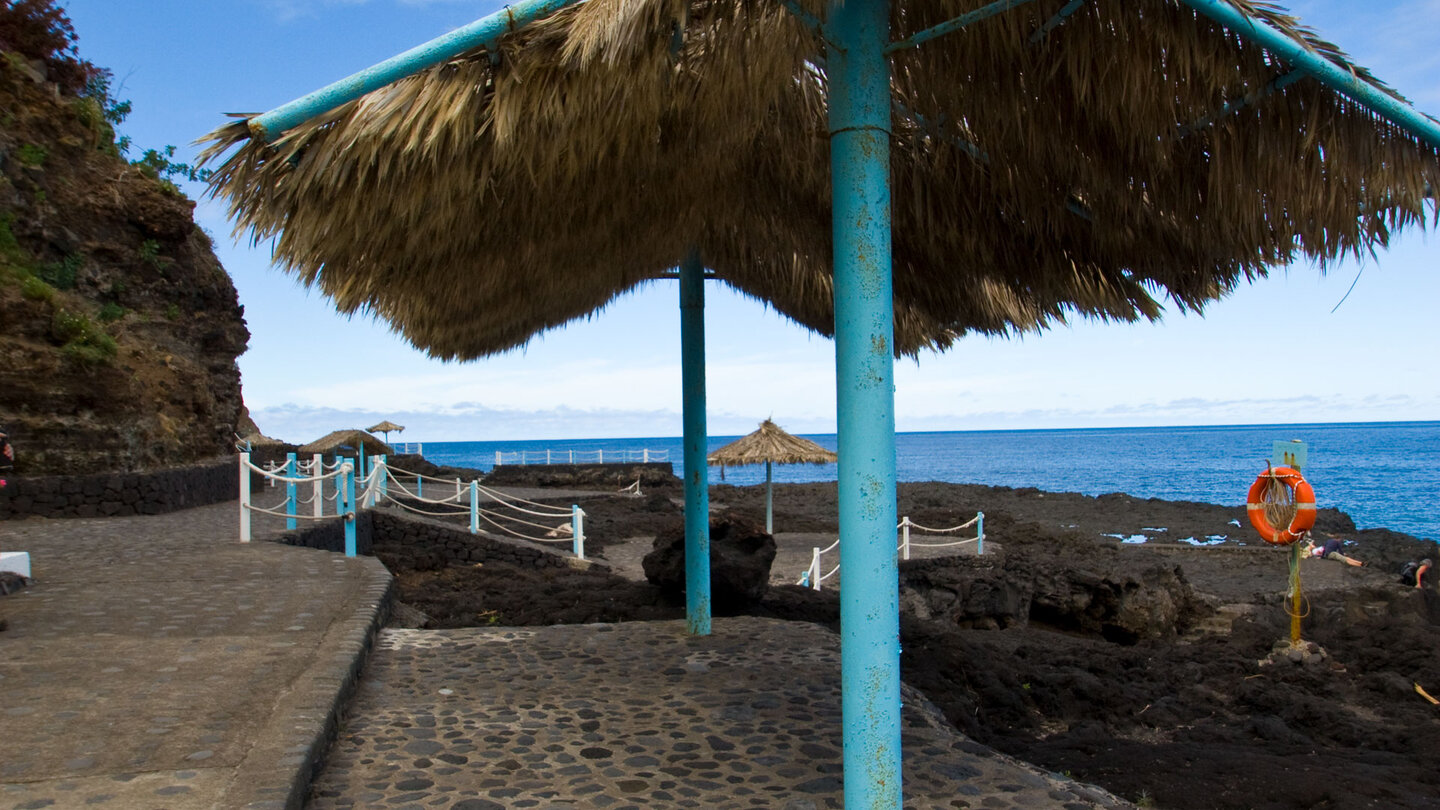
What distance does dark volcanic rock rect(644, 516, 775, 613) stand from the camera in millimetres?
7238

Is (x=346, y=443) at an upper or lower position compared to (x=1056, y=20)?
lower

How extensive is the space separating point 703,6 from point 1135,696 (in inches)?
207

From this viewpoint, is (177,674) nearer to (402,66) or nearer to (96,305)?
(402,66)

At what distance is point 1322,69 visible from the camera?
2.66m

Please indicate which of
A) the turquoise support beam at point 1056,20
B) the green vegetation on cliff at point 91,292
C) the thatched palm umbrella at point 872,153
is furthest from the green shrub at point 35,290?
the turquoise support beam at point 1056,20

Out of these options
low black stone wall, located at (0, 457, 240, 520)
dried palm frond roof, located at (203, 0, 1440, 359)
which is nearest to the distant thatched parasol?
low black stone wall, located at (0, 457, 240, 520)

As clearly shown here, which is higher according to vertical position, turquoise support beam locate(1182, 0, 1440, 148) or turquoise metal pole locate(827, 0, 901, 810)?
turquoise support beam locate(1182, 0, 1440, 148)

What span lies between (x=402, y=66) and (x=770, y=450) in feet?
45.3

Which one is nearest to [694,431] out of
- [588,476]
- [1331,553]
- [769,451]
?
[769,451]

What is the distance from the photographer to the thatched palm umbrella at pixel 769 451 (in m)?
16.0

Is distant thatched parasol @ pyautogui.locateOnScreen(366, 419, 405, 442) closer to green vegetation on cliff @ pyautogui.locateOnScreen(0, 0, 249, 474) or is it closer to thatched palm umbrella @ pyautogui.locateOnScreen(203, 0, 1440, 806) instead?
green vegetation on cliff @ pyautogui.locateOnScreen(0, 0, 249, 474)

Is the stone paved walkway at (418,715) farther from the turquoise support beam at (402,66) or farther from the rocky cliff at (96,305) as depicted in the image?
the rocky cliff at (96,305)

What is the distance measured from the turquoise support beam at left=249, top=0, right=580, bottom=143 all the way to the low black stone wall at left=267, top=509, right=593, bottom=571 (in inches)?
429

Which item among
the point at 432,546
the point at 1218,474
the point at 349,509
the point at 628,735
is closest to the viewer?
the point at 628,735
